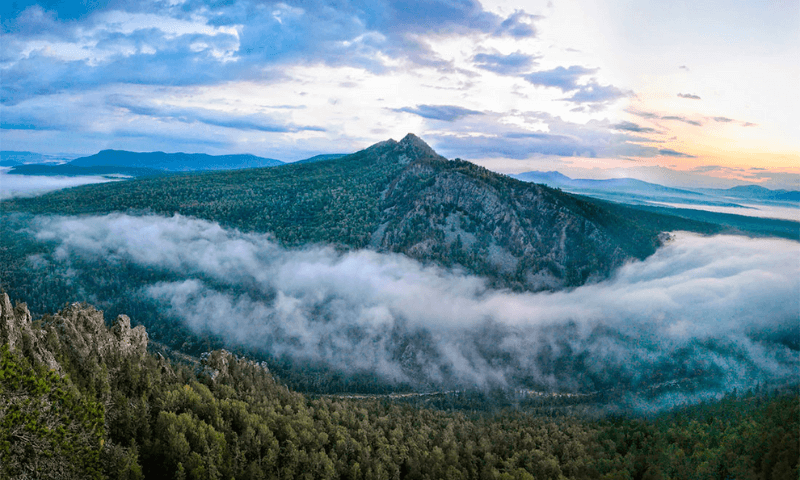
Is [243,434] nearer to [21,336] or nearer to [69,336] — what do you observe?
[69,336]

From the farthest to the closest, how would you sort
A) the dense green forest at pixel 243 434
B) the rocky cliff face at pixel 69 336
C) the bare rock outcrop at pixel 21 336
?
the rocky cliff face at pixel 69 336 < the bare rock outcrop at pixel 21 336 < the dense green forest at pixel 243 434

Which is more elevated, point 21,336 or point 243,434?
point 21,336

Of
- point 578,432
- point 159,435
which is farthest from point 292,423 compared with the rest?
point 578,432

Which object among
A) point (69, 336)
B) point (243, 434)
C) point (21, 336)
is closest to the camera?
point (21, 336)

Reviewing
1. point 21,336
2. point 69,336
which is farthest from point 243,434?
point 21,336

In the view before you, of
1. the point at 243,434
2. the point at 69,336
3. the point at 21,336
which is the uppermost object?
the point at 21,336

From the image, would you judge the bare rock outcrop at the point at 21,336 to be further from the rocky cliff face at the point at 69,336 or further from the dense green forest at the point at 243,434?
the dense green forest at the point at 243,434

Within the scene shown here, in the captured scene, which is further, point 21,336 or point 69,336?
point 69,336

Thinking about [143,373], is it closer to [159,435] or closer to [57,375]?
[159,435]

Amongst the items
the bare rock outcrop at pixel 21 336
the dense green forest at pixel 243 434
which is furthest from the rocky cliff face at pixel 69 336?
the dense green forest at pixel 243 434

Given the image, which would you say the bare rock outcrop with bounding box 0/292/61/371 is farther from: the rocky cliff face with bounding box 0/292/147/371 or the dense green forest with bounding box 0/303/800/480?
the dense green forest with bounding box 0/303/800/480
